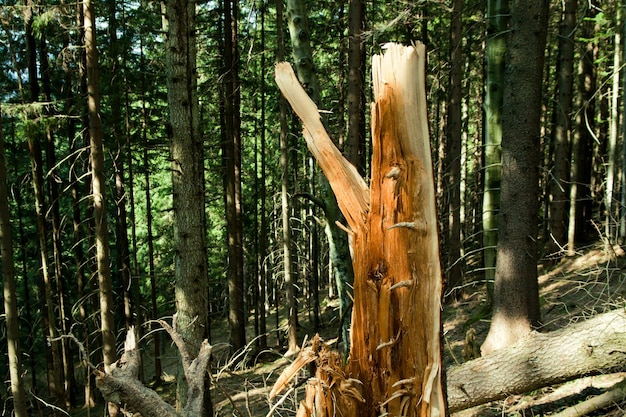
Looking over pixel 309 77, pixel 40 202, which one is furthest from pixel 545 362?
pixel 40 202

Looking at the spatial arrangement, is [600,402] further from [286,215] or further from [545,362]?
[286,215]

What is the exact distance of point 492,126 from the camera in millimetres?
8516

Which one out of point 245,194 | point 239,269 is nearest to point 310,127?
point 239,269

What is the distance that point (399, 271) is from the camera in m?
2.69

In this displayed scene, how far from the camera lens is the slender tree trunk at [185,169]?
6020 millimetres

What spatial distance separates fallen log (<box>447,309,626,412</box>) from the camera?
4352 mm

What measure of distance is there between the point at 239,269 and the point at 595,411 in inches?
507

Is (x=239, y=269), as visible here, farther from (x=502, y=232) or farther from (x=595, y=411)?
(x=595, y=411)

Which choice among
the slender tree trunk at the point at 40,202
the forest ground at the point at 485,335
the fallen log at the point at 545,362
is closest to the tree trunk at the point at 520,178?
the forest ground at the point at 485,335

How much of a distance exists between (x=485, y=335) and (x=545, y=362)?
17.1ft

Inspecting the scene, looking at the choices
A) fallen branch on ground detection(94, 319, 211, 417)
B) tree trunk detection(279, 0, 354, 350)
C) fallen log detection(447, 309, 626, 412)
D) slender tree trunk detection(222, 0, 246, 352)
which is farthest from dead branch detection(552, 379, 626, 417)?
slender tree trunk detection(222, 0, 246, 352)

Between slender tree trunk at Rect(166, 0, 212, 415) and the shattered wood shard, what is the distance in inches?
150

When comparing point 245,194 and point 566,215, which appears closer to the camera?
point 566,215

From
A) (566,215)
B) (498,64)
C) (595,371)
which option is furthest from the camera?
(566,215)
